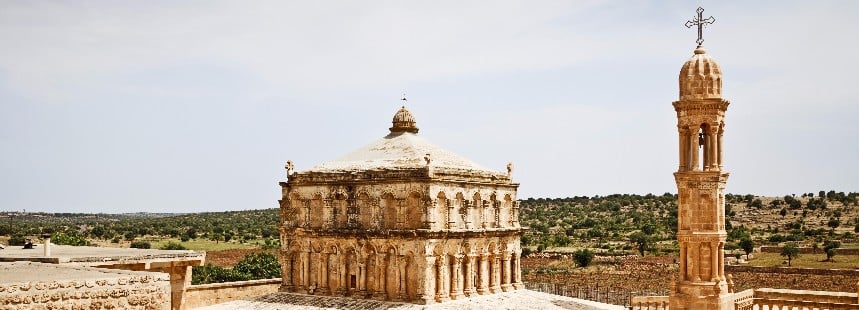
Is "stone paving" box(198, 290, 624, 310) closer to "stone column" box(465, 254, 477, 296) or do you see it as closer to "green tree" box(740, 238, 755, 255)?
"stone column" box(465, 254, 477, 296)

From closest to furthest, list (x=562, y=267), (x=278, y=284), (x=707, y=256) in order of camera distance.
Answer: (x=707, y=256) < (x=278, y=284) < (x=562, y=267)

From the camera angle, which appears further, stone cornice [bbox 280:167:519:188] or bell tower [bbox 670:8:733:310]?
stone cornice [bbox 280:167:519:188]

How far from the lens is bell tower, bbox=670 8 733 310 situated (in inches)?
683

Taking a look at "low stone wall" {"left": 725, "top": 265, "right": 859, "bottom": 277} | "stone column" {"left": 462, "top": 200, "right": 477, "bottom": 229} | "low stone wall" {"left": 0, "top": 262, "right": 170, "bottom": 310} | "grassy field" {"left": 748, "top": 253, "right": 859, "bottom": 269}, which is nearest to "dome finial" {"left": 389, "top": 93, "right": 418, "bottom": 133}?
"stone column" {"left": 462, "top": 200, "right": 477, "bottom": 229}

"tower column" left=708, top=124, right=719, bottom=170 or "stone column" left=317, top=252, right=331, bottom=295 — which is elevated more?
"tower column" left=708, top=124, right=719, bottom=170

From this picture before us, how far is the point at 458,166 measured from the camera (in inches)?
1097

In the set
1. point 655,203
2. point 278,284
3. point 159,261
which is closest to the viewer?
point 159,261

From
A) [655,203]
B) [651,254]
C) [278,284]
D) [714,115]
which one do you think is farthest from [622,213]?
[714,115]

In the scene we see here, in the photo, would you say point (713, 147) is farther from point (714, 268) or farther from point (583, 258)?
point (583, 258)

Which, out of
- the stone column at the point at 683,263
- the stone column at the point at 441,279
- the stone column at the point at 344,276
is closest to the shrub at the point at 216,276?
the stone column at the point at 344,276

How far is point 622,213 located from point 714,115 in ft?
255

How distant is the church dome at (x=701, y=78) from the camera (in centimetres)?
1772

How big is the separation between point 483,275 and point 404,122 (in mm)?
6444

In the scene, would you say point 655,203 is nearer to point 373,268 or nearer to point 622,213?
point 622,213
